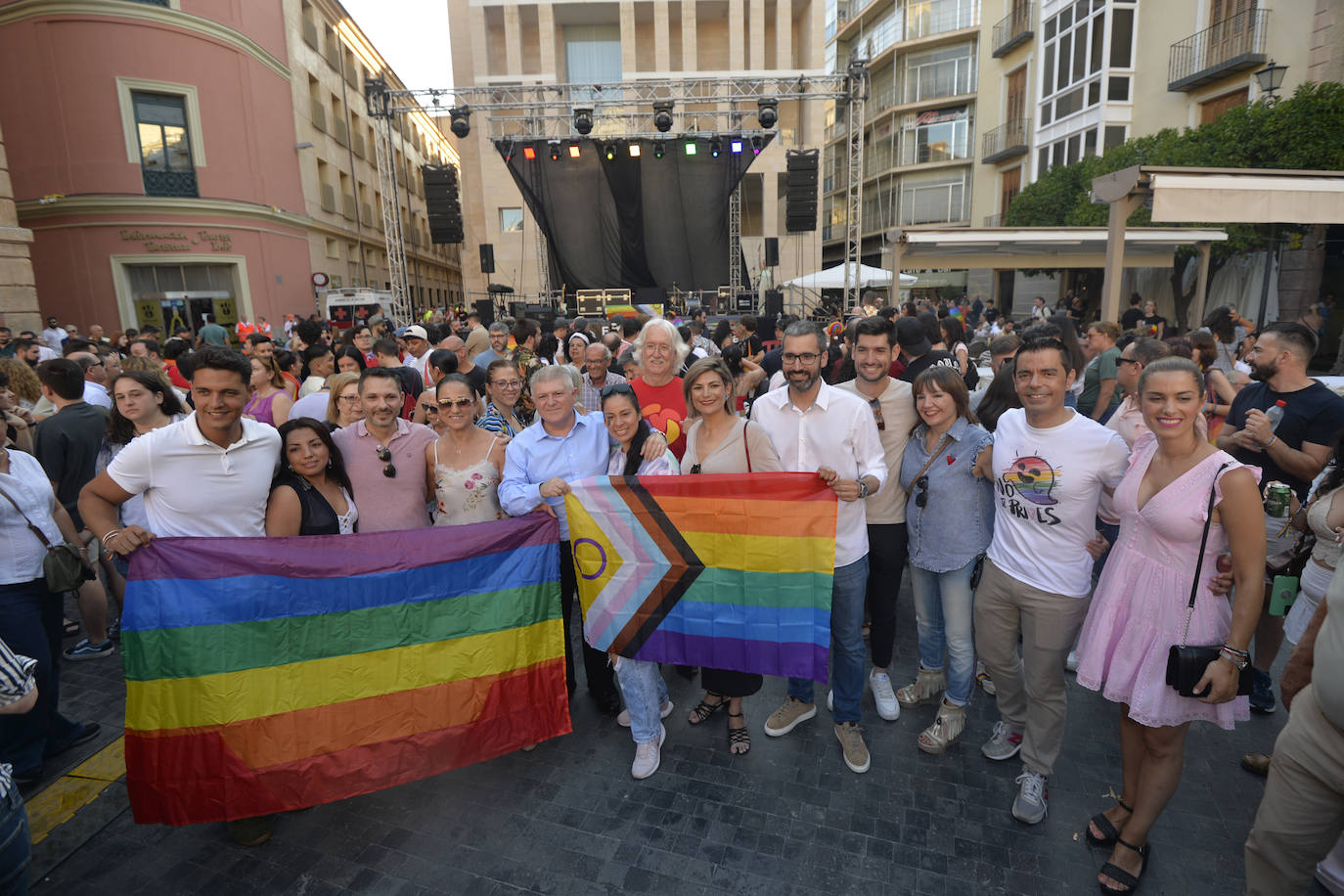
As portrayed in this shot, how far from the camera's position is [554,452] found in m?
3.33

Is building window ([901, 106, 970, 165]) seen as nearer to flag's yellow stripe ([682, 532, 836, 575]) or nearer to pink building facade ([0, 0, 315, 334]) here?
pink building facade ([0, 0, 315, 334])

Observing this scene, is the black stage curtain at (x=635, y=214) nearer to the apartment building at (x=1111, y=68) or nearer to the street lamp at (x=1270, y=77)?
the street lamp at (x=1270, y=77)

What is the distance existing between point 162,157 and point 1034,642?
23.6 m

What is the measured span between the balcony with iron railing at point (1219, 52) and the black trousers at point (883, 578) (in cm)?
2050

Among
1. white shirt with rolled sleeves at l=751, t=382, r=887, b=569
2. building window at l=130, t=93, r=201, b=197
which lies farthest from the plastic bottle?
building window at l=130, t=93, r=201, b=197

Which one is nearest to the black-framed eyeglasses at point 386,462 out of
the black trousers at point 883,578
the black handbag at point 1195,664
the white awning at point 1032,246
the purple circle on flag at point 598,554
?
the purple circle on flag at point 598,554

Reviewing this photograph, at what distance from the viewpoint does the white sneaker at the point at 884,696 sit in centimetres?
365

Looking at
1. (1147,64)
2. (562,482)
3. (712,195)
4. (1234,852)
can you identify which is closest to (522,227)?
(712,195)

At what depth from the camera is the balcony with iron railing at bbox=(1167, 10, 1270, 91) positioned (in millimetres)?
16188

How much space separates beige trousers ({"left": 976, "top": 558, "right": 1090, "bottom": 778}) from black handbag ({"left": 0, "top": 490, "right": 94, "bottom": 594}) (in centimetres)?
417

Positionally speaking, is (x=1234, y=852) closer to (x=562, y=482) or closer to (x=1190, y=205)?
(x=562, y=482)

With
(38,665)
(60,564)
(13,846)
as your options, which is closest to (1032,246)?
(60,564)

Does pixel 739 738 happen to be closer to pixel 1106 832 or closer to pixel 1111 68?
pixel 1106 832

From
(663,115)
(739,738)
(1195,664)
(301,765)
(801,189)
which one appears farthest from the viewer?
(801,189)
